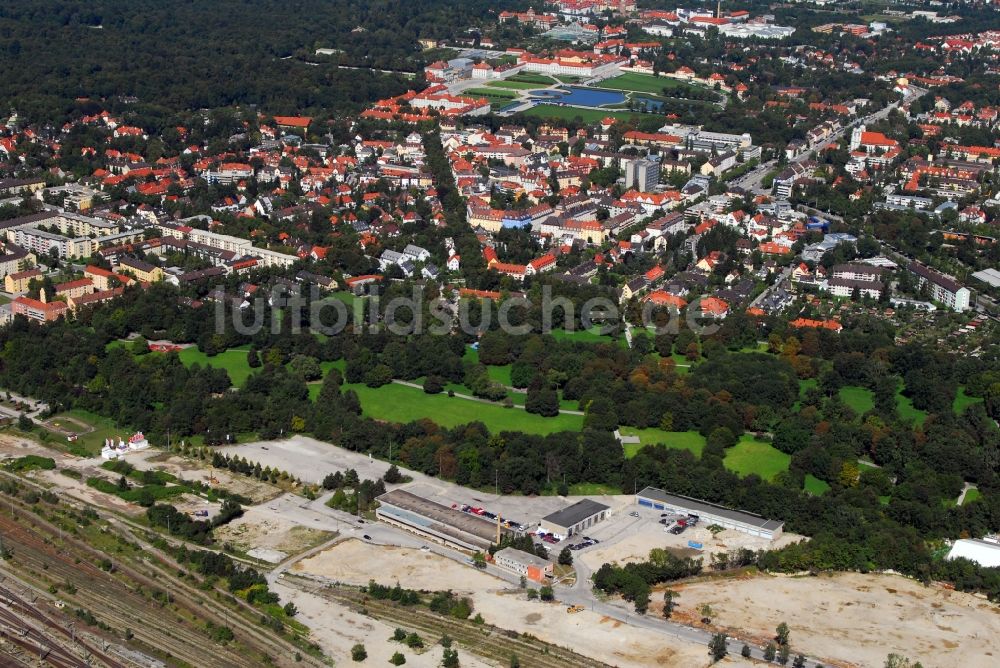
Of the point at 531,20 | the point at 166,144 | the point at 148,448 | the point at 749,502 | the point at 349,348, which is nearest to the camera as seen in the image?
the point at 749,502

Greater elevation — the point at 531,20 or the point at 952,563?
the point at 531,20

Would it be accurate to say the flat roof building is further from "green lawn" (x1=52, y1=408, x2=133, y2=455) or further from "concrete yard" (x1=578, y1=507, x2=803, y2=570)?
"green lawn" (x1=52, y1=408, x2=133, y2=455)

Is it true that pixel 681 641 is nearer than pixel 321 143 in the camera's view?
Yes

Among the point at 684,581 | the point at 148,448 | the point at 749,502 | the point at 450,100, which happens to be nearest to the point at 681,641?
the point at 684,581

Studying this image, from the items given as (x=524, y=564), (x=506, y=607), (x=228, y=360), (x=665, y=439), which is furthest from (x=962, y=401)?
(x=228, y=360)

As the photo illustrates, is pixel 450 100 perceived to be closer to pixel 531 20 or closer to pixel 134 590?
pixel 531 20
